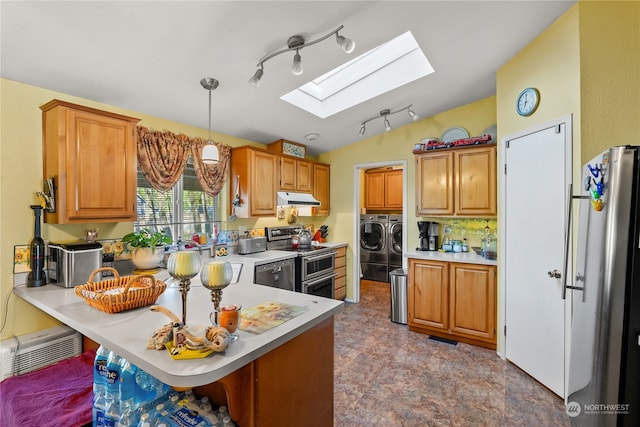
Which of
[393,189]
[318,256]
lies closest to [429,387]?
[318,256]

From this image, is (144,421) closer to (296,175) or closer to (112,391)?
(112,391)

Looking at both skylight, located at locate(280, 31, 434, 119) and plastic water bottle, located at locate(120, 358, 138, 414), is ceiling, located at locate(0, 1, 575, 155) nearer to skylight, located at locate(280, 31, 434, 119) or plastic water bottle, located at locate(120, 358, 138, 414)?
skylight, located at locate(280, 31, 434, 119)

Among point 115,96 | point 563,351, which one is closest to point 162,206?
point 115,96

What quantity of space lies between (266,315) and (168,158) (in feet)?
7.18

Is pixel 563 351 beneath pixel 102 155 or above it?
beneath

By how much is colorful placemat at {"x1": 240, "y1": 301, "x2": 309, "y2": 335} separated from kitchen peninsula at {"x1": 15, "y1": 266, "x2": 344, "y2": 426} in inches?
1.7

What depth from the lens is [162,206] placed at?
2949mm

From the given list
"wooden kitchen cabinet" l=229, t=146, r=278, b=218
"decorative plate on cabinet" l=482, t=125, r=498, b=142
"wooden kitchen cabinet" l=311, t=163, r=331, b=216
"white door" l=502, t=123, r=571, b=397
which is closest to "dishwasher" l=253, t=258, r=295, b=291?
"wooden kitchen cabinet" l=229, t=146, r=278, b=218

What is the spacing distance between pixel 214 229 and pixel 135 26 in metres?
2.16

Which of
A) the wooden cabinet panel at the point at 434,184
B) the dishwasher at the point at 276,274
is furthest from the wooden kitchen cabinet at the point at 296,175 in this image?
the wooden cabinet panel at the point at 434,184

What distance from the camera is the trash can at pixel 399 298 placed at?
12.1 ft

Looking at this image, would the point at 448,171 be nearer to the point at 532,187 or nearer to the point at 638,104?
the point at 532,187

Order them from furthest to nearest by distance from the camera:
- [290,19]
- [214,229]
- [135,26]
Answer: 1. [214,229]
2. [290,19]
3. [135,26]

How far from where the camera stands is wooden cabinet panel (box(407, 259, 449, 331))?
10.7ft
